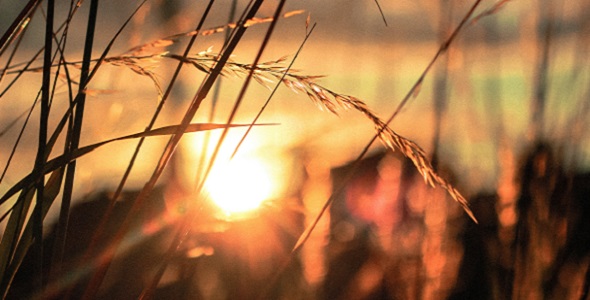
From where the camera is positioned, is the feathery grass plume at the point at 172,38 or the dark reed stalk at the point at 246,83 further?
the feathery grass plume at the point at 172,38

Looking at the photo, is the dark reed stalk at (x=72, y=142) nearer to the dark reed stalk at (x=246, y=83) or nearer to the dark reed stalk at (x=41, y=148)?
the dark reed stalk at (x=41, y=148)

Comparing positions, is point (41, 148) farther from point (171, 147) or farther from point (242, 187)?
point (242, 187)

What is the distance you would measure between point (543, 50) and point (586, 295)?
0.58m

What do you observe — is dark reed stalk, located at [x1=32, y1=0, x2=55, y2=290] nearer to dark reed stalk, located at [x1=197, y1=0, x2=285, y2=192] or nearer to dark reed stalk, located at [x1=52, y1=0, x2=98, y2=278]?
dark reed stalk, located at [x1=52, y1=0, x2=98, y2=278]

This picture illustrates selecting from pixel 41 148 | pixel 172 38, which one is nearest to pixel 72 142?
pixel 41 148

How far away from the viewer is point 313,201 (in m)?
1.92

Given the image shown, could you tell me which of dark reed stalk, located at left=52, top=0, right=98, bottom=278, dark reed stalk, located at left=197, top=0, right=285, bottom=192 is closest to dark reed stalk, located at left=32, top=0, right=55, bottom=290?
dark reed stalk, located at left=52, top=0, right=98, bottom=278

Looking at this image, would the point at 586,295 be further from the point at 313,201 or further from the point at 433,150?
the point at 313,201

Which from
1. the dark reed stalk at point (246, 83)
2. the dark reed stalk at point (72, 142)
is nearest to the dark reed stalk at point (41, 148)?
the dark reed stalk at point (72, 142)

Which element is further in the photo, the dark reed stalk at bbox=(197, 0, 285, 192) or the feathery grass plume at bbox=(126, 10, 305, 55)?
the feathery grass plume at bbox=(126, 10, 305, 55)

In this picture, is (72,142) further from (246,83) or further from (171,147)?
(246,83)

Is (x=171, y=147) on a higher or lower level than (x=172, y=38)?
lower

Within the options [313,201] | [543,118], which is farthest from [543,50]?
[313,201]

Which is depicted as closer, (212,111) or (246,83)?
(246,83)
